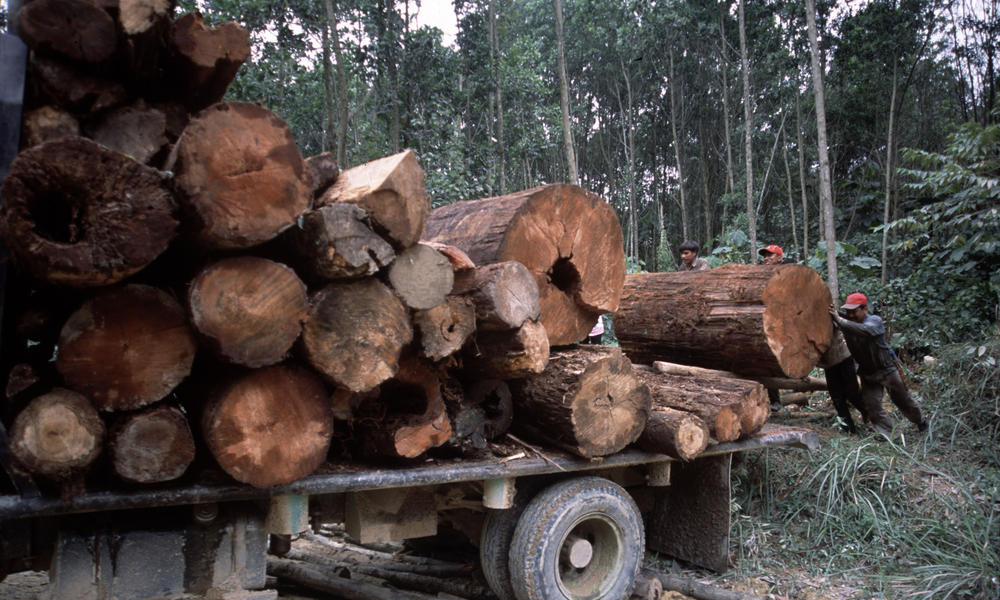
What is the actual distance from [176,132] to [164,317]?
89 centimetres

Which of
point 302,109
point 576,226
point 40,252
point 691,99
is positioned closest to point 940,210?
point 576,226

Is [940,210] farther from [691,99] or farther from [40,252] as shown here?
[691,99]

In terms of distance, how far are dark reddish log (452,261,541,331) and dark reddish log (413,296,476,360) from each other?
90mm

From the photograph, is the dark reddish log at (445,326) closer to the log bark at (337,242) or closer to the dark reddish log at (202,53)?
the log bark at (337,242)

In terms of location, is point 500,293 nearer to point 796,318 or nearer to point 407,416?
point 407,416

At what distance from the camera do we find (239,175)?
2.58 metres

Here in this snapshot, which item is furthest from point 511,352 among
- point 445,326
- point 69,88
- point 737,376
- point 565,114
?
point 565,114

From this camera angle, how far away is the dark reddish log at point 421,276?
3.21 metres

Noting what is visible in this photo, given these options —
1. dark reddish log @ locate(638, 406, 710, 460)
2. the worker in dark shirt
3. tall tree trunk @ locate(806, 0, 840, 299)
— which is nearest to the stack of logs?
dark reddish log @ locate(638, 406, 710, 460)

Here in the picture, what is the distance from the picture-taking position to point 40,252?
7.20 feet

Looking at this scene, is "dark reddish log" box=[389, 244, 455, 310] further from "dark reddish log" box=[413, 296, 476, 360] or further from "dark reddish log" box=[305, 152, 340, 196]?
"dark reddish log" box=[305, 152, 340, 196]

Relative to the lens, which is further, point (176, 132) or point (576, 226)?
point (576, 226)

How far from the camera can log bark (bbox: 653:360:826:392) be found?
5.69 m

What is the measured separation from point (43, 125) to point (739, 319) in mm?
4796
